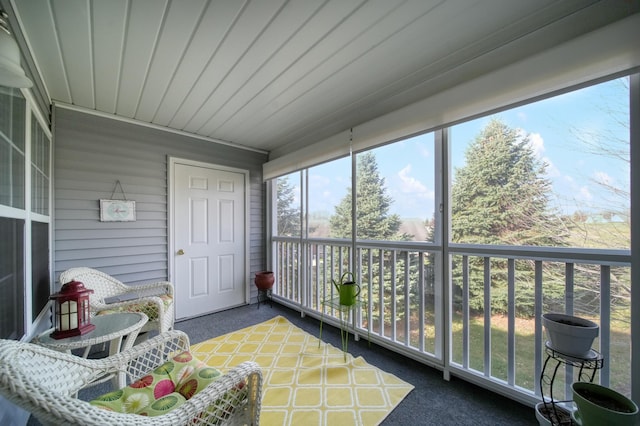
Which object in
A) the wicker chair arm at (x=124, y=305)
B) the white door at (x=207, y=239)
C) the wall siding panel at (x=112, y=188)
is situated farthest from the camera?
the white door at (x=207, y=239)

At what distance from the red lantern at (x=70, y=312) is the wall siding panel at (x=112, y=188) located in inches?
54.0

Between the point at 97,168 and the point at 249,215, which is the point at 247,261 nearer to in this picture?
the point at 249,215

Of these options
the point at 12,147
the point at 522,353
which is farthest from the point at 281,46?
the point at 522,353

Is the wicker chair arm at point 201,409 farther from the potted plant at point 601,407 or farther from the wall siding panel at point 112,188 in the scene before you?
the wall siding panel at point 112,188

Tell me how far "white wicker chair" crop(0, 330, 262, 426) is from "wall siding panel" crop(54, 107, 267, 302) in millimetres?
1818

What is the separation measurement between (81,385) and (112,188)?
2210 millimetres

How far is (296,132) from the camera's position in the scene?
3.15m

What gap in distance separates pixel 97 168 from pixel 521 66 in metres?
3.69

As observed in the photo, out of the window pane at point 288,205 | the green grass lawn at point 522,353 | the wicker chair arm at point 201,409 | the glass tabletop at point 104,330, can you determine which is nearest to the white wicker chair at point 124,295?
the glass tabletop at point 104,330

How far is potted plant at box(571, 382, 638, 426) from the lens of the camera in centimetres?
95

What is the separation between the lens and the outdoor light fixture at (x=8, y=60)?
0.88m

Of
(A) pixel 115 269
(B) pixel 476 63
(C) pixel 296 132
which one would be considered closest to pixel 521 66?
(B) pixel 476 63

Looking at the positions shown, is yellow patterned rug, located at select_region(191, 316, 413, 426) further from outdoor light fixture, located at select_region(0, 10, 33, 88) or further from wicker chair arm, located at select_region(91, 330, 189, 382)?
outdoor light fixture, located at select_region(0, 10, 33, 88)

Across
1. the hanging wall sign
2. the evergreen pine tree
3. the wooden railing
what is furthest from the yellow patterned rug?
the hanging wall sign
